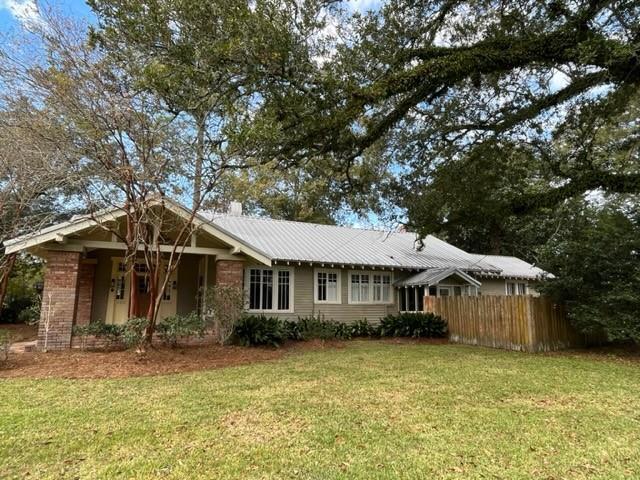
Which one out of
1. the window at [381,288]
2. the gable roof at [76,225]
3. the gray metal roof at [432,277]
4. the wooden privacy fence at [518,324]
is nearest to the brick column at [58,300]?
the gable roof at [76,225]

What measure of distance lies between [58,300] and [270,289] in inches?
265

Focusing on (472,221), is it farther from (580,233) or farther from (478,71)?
(478,71)

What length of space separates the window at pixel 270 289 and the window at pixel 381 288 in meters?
3.85

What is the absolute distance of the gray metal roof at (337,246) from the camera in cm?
1542

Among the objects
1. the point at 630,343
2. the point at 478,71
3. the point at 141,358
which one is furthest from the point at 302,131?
the point at 630,343

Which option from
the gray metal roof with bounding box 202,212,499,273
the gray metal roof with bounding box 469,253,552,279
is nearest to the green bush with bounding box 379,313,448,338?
the gray metal roof with bounding box 202,212,499,273

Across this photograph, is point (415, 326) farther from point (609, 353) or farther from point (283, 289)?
point (609, 353)

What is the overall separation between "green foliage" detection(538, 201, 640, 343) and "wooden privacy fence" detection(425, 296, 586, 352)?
55 centimetres

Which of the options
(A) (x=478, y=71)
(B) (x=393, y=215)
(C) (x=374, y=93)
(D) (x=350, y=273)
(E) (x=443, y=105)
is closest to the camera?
(C) (x=374, y=93)

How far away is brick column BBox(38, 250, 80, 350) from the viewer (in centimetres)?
995

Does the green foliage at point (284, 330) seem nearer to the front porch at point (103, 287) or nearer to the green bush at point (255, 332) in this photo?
the green bush at point (255, 332)

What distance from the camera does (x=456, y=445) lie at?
424 centimetres

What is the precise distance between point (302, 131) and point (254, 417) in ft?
18.3

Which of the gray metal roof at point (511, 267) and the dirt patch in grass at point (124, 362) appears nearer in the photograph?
the dirt patch in grass at point (124, 362)
